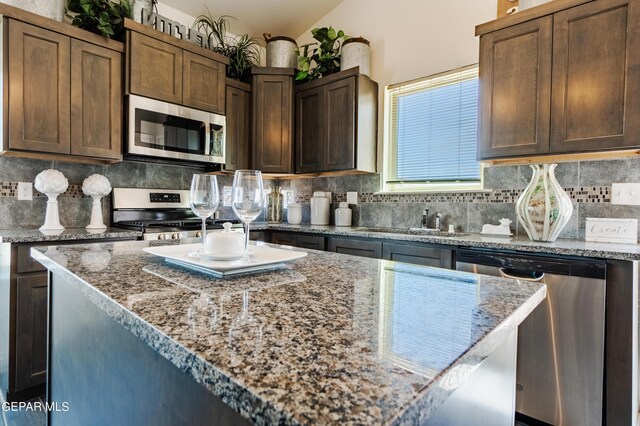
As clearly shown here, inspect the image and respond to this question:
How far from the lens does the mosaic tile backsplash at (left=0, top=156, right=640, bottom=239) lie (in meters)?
2.14

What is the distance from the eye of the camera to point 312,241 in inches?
114

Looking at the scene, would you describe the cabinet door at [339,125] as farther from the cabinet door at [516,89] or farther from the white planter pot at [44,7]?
the white planter pot at [44,7]

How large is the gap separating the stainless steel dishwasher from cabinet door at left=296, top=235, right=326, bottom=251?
1.31 meters

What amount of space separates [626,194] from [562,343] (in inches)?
39.2

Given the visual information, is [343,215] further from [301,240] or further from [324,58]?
[324,58]

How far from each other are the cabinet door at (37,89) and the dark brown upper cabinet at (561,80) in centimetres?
274

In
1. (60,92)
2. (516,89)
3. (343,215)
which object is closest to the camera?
(516,89)

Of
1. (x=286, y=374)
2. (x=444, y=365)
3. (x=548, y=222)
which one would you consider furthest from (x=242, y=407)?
(x=548, y=222)

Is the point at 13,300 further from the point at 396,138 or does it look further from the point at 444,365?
the point at 396,138

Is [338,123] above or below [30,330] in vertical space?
above

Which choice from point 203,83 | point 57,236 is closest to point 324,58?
point 203,83

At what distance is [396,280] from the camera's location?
35.0 inches

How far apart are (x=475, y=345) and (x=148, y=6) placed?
126 inches

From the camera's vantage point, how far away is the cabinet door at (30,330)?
1.92 meters
